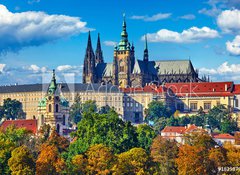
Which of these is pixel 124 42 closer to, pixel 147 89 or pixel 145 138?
pixel 147 89

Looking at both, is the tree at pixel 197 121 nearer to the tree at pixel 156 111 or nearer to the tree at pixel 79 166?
the tree at pixel 156 111

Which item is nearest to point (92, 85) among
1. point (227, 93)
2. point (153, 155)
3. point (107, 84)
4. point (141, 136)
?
point (107, 84)

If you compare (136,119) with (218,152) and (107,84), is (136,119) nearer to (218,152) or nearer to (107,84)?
(107,84)

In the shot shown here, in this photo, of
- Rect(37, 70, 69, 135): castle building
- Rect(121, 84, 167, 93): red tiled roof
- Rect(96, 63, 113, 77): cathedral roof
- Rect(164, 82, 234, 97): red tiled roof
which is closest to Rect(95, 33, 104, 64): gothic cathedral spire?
Rect(96, 63, 113, 77): cathedral roof

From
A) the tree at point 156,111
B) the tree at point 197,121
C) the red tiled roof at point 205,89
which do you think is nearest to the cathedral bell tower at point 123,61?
the red tiled roof at point 205,89

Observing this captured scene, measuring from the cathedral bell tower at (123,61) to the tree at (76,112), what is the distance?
11.9 meters

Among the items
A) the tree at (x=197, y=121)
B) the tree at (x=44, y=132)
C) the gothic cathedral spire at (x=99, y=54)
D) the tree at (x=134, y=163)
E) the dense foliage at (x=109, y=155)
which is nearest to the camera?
the dense foliage at (x=109, y=155)

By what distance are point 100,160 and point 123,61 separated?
338 ft

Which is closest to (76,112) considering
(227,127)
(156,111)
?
(156,111)

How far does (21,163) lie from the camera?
59812 millimetres

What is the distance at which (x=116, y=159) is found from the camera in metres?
62.0

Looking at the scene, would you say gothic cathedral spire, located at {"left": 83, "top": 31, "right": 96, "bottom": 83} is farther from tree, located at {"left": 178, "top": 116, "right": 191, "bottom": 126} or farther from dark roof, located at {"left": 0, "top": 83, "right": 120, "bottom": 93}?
tree, located at {"left": 178, "top": 116, "right": 191, "bottom": 126}

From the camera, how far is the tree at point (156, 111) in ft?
468

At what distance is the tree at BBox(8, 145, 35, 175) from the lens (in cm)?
5956
